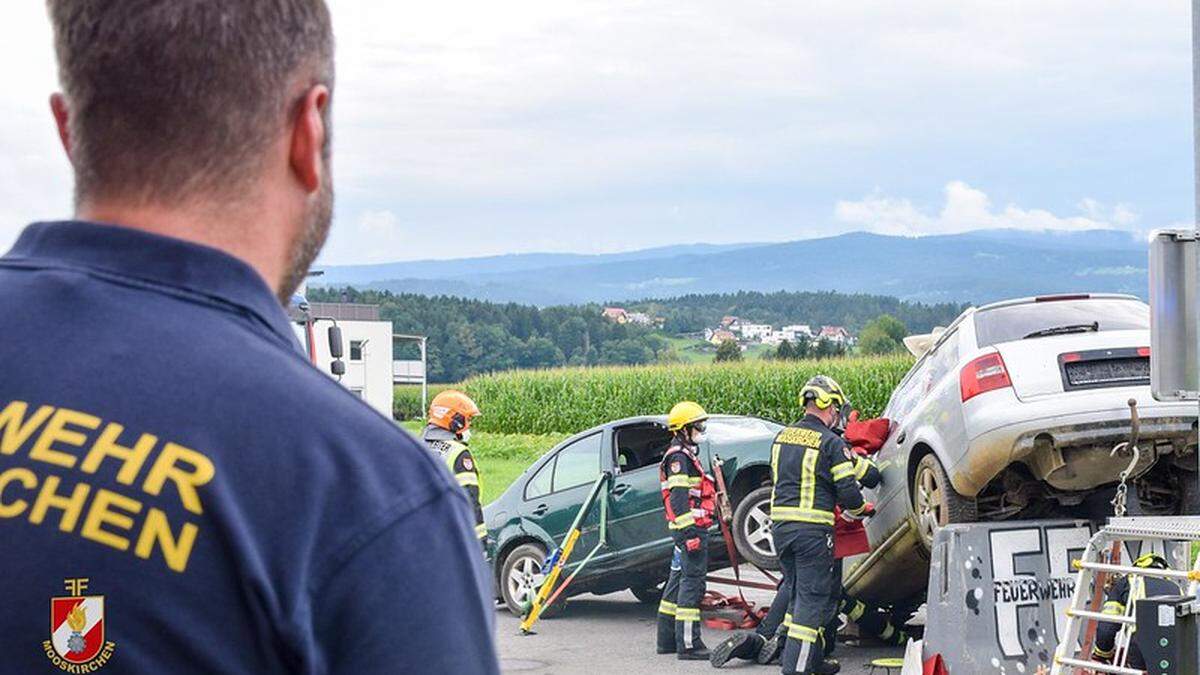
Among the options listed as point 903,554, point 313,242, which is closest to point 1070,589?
point 903,554

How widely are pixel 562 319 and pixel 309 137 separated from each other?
69.2 meters

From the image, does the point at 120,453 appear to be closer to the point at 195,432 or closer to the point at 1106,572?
the point at 195,432

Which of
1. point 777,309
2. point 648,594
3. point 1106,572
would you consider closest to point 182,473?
point 1106,572

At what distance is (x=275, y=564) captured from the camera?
4.69 ft

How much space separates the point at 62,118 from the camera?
67.5 inches

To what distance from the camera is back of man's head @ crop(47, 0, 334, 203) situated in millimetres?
1539

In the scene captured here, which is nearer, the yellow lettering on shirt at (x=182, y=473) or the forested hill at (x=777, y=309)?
the yellow lettering on shirt at (x=182, y=473)

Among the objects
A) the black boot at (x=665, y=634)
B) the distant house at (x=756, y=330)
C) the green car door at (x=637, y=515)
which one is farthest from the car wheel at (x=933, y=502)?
the distant house at (x=756, y=330)

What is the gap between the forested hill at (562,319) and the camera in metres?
64.1

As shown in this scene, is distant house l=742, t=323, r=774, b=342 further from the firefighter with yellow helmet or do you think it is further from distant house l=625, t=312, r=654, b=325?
the firefighter with yellow helmet

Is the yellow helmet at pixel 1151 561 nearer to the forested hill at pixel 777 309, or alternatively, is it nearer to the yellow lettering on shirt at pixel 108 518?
the yellow lettering on shirt at pixel 108 518

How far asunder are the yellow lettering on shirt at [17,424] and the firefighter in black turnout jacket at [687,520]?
1049cm

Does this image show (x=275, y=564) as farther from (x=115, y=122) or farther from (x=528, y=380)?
(x=528, y=380)

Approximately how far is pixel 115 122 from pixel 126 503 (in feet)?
1.25
